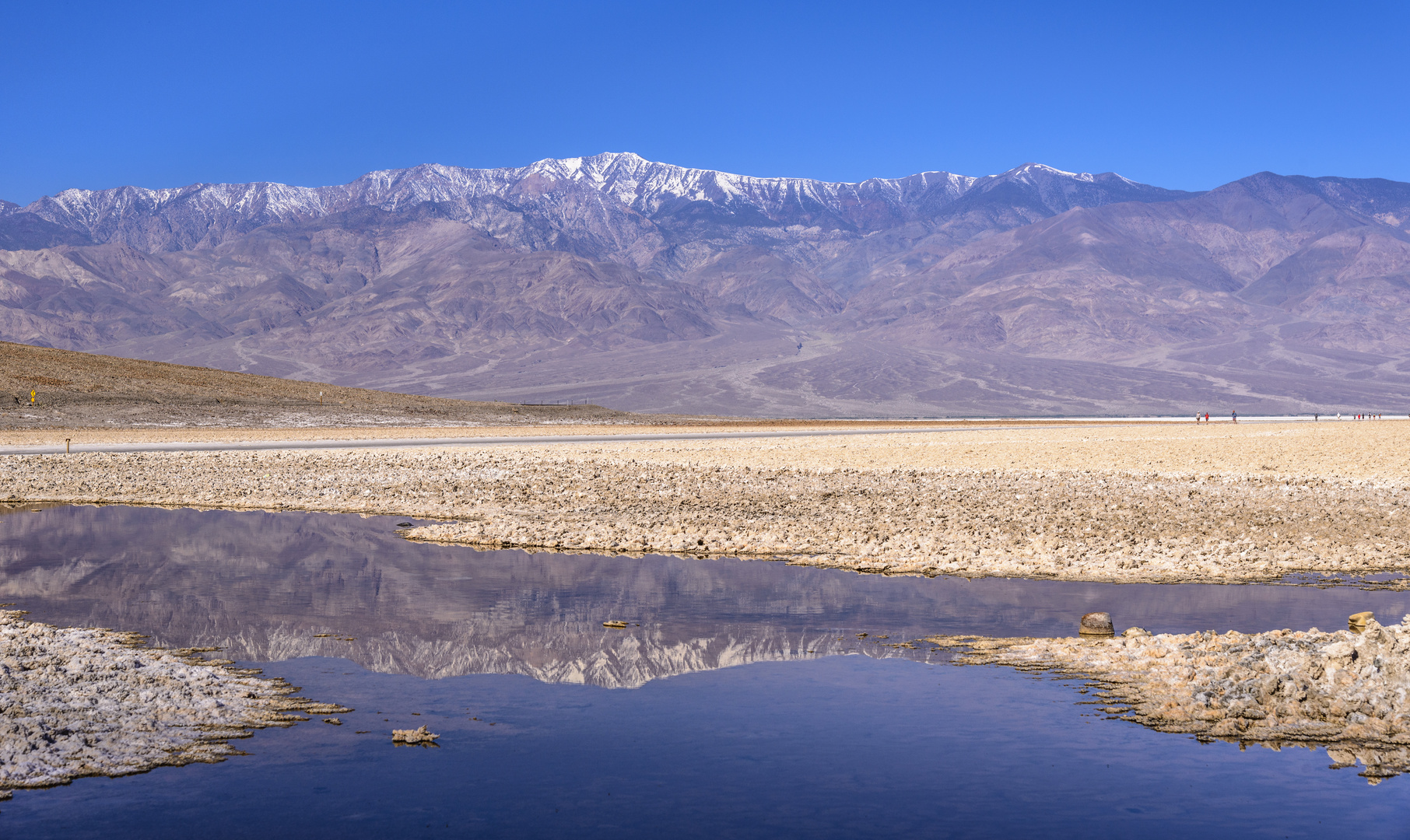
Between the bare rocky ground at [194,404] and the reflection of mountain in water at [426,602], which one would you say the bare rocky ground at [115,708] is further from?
the bare rocky ground at [194,404]

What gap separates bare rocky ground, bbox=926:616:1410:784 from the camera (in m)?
8.64

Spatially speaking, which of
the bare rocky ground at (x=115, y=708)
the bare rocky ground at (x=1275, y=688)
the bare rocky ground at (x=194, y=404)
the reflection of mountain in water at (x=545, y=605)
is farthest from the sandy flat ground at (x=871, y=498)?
the bare rocky ground at (x=194, y=404)

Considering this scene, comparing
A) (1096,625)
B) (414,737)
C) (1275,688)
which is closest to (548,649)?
(414,737)

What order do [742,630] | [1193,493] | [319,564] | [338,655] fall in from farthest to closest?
[1193,493]
[319,564]
[742,630]
[338,655]

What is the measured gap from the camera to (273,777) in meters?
7.58

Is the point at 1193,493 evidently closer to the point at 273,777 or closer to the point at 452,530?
the point at 452,530

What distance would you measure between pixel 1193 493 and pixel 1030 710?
18.7m

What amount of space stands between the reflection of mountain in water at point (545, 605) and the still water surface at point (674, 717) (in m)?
0.06

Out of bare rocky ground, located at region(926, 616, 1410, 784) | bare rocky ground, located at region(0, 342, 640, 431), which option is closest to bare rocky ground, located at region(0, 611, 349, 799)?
bare rocky ground, located at region(926, 616, 1410, 784)

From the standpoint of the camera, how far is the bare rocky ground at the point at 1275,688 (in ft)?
28.3

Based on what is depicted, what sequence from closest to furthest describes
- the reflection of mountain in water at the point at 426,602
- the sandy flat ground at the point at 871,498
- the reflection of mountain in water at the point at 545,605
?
the reflection of mountain in water at the point at 426,602, the reflection of mountain in water at the point at 545,605, the sandy flat ground at the point at 871,498

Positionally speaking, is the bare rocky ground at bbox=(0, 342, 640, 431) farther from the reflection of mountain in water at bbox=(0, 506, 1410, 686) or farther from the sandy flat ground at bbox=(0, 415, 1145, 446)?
the reflection of mountain in water at bbox=(0, 506, 1410, 686)

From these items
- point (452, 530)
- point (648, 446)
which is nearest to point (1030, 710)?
point (452, 530)

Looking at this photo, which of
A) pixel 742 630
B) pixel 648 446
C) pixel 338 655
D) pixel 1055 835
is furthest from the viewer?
pixel 648 446
